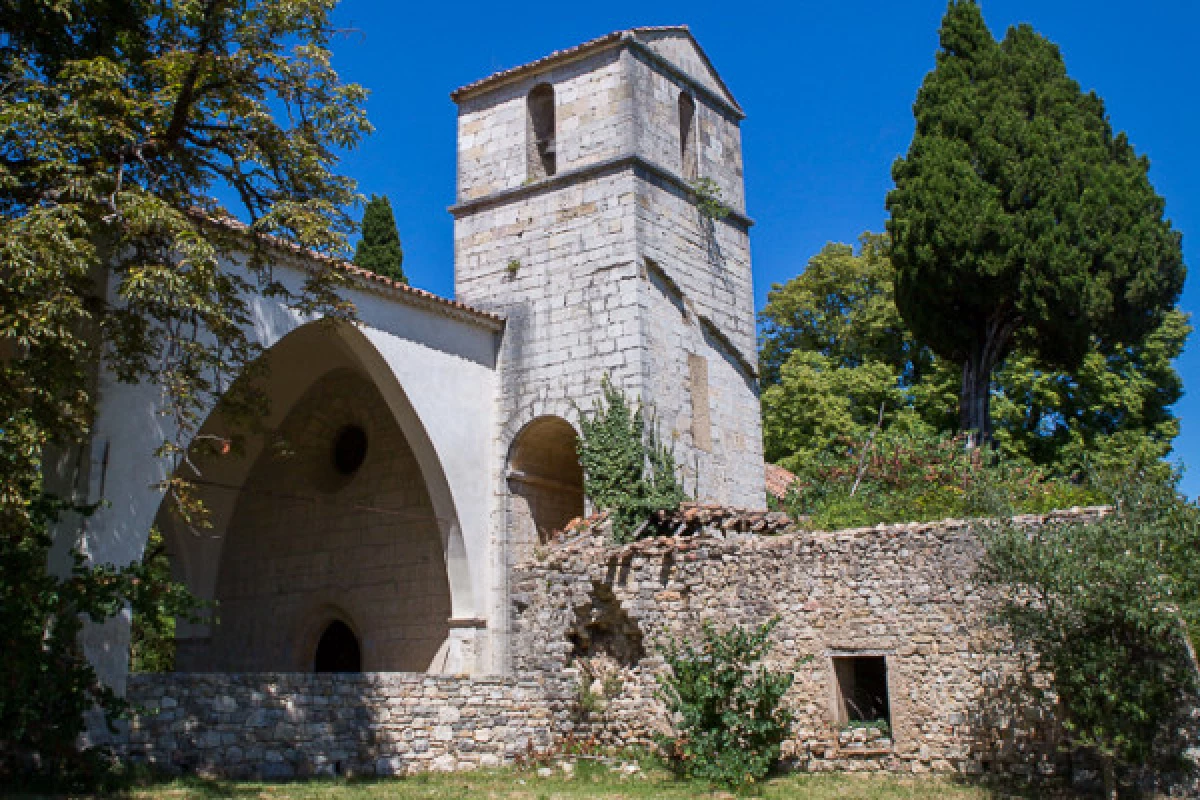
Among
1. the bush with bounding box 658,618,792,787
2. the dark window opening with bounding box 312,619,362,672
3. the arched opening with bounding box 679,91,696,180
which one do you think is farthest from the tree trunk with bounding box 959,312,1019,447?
the dark window opening with bounding box 312,619,362,672

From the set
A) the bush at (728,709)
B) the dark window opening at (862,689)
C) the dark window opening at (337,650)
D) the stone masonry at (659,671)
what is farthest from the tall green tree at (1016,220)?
the dark window opening at (337,650)

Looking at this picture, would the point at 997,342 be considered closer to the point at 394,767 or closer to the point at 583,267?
the point at 583,267

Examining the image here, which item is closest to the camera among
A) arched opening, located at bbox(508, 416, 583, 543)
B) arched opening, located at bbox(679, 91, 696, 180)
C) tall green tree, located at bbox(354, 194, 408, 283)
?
arched opening, located at bbox(508, 416, 583, 543)

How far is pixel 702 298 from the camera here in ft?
55.1

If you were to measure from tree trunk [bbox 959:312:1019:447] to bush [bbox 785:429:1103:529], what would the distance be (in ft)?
1.31

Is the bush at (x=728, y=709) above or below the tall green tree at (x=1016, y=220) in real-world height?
below

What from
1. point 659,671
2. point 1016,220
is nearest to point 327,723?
point 659,671

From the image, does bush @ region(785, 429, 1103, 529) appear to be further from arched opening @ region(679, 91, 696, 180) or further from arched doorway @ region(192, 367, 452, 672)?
arched doorway @ region(192, 367, 452, 672)

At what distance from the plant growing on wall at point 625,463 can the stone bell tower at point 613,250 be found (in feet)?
1.08

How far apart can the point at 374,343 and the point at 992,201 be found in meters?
9.28

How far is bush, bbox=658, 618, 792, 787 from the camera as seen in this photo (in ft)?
33.4

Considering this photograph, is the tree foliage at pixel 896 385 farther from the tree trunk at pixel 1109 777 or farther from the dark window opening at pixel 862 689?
the tree trunk at pixel 1109 777

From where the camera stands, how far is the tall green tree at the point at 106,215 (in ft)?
28.2

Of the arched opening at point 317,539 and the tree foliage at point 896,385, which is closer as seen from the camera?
the arched opening at point 317,539
